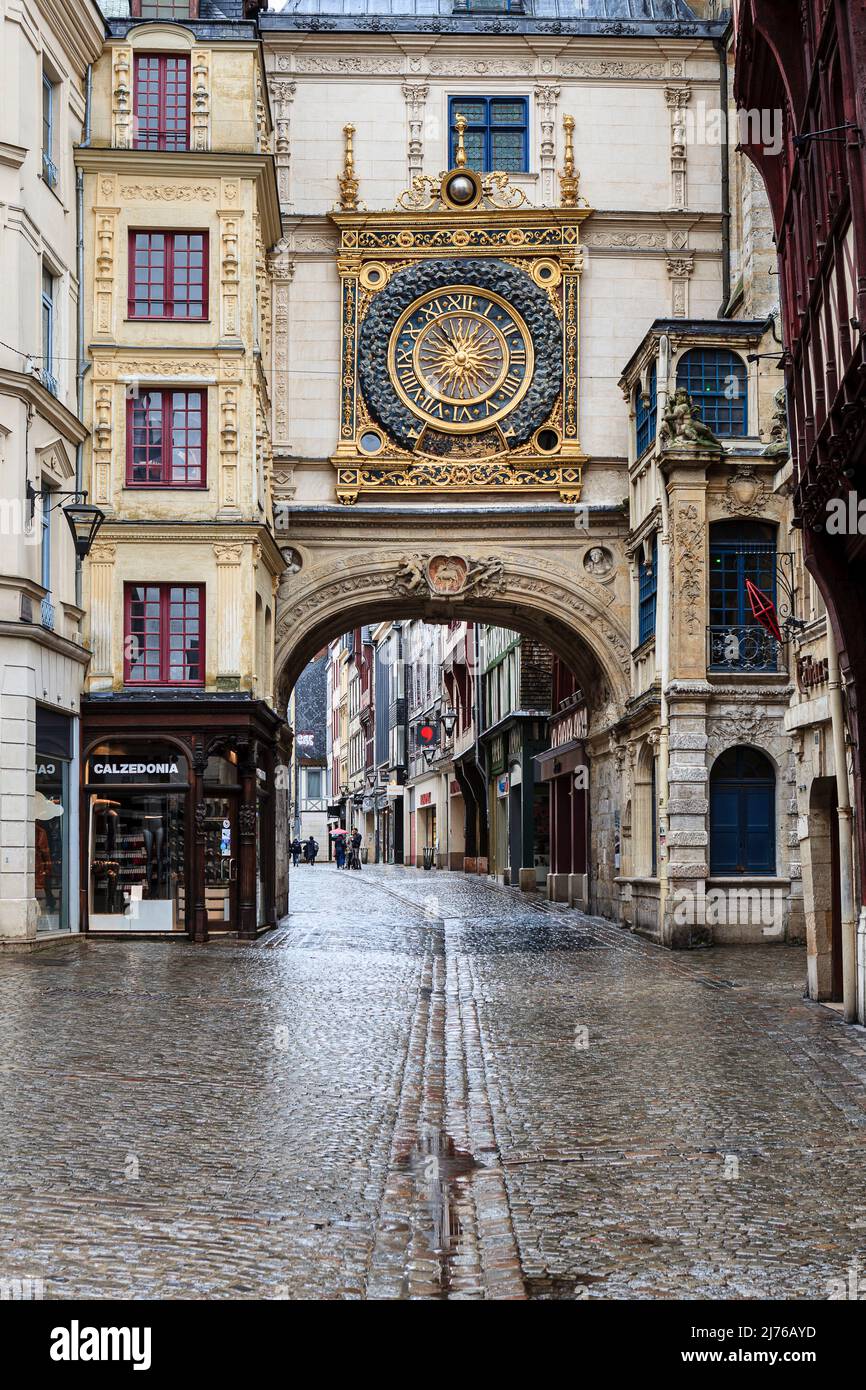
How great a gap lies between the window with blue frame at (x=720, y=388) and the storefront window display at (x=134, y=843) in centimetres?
999

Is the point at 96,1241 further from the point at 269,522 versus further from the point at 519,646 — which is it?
the point at 519,646

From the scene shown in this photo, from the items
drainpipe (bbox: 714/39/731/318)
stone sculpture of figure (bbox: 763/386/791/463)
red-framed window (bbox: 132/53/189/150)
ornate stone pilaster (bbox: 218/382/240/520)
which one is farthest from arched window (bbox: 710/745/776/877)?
red-framed window (bbox: 132/53/189/150)

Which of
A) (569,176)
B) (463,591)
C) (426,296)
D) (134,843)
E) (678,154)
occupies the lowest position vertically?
(134,843)

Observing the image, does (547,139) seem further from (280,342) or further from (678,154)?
(280,342)

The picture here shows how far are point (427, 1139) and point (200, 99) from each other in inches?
870

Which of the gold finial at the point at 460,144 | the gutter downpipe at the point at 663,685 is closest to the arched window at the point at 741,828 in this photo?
the gutter downpipe at the point at 663,685

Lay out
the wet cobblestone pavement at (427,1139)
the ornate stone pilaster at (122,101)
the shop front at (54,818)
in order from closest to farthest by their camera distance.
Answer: the wet cobblestone pavement at (427,1139)
the shop front at (54,818)
the ornate stone pilaster at (122,101)

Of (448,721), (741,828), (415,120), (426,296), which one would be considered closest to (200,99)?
(415,120)

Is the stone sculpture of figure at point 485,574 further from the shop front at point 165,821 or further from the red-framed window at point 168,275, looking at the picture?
the red-framed window at point 168,275

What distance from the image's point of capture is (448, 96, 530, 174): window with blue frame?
32781 mm

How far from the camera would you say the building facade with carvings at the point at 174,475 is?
1060 inches

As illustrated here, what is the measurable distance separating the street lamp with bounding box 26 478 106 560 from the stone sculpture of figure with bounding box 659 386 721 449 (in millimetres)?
8623

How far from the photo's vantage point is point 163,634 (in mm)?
27734
